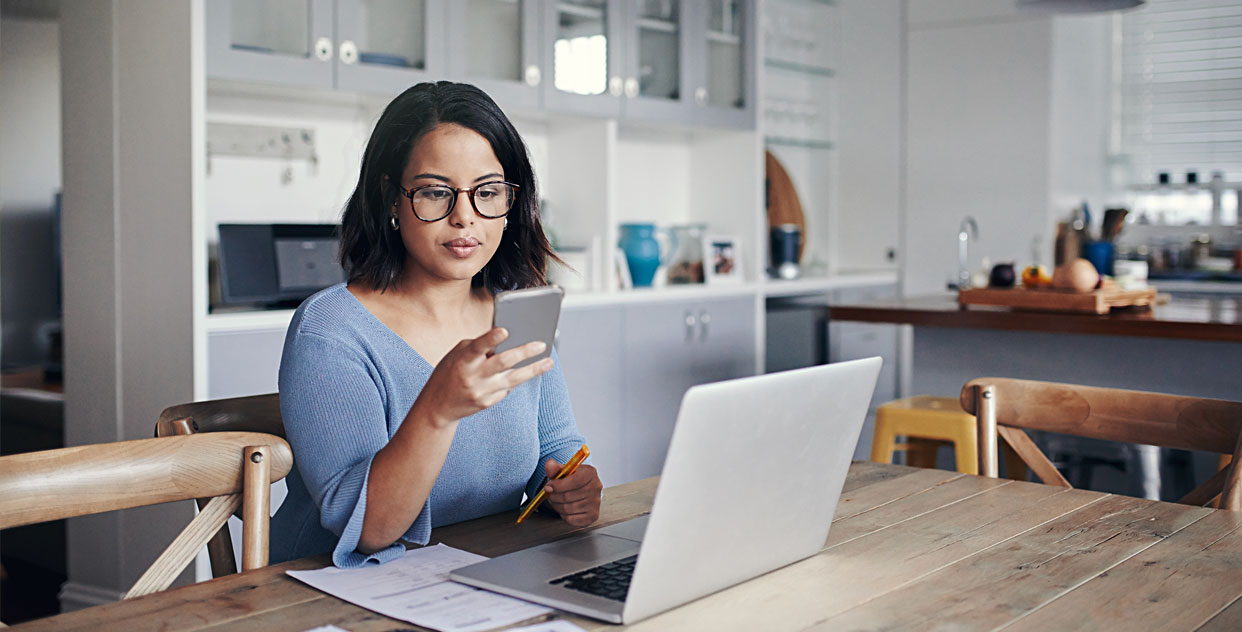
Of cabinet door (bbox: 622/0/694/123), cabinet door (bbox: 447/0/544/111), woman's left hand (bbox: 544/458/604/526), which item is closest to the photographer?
woman's left hand (bbox: 544/458/604/526)

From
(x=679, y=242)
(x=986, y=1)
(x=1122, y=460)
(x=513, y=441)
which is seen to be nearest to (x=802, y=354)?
(x=679, y=242)

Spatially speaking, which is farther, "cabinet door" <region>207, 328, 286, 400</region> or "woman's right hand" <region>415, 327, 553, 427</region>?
"cabinet door" <region>207, 328, 286, 400</region>

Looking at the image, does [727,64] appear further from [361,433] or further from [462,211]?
[361,433]

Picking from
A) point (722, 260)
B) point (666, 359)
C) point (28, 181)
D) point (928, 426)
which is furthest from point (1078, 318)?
point (28, 181)

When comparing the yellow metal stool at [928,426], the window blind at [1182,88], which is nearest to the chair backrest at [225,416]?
the yellow metal stool at [928,426]

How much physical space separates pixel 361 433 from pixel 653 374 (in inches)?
109

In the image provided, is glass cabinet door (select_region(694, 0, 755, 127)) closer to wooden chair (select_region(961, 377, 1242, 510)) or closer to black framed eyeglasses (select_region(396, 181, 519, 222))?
wooden chair (select_region(961, 377, 1242, 510))

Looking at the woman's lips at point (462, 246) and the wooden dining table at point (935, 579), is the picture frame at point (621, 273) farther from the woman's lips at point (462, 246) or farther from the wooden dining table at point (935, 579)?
the woman's lips at point (462, 246)

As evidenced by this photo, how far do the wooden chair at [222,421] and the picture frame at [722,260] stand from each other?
2918mm

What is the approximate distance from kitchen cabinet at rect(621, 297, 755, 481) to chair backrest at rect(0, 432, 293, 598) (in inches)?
102

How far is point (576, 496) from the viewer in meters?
1.31

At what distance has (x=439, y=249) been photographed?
4.43ft

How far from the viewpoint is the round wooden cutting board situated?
514 cm

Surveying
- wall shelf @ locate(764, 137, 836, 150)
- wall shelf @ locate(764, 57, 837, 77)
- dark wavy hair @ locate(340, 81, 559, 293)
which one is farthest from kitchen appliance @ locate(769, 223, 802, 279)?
dark wavy hair @ locate(340, 81, 559, 293)
